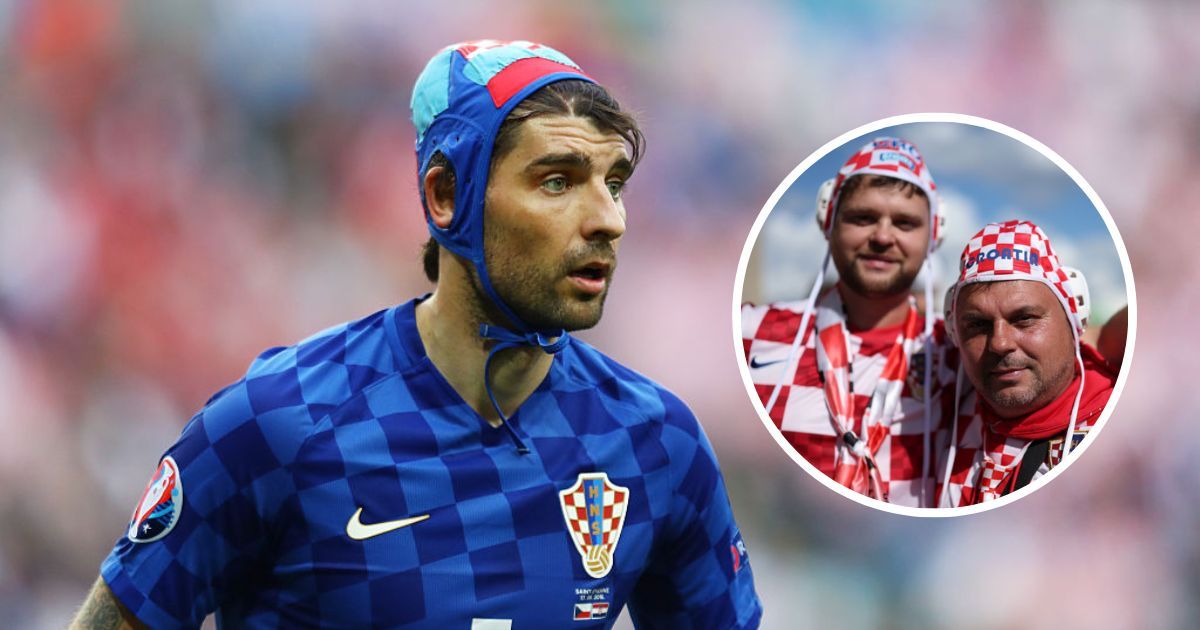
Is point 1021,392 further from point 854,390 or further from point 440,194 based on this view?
point 440,194

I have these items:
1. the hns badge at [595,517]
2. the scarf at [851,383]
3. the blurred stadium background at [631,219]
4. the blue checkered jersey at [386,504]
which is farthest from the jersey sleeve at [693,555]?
the blurred stadium background at [631,219]

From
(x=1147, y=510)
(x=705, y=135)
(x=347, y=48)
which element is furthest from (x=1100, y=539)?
(x=347, y=48)

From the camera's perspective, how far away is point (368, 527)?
2314 mm

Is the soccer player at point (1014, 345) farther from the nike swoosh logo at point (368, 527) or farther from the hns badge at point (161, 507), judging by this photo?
the hns badge at point (161, 507)

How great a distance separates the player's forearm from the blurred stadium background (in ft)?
8.11

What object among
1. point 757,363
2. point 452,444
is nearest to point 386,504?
point 452,444

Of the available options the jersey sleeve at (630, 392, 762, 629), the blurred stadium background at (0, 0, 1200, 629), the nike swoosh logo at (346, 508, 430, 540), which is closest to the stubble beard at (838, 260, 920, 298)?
the jersey sleeve at (630, 392, 762, 629)

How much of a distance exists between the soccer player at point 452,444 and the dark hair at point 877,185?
941mm

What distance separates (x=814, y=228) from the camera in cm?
333

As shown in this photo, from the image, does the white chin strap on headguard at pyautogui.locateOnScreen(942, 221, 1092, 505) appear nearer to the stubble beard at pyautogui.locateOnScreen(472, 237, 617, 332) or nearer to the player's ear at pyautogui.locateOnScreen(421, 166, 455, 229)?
the stubble beard at pyautogui.locateOnScreen(472, 237, 617, 332)

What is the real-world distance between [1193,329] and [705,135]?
2057 millimetres

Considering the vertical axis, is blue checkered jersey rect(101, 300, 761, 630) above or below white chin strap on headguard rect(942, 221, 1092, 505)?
below

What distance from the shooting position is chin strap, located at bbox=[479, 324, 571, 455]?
239 cm

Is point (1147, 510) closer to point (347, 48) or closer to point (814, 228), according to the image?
point (814, 228)
